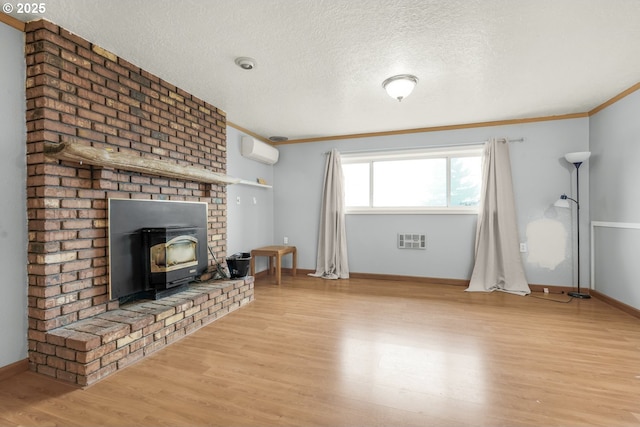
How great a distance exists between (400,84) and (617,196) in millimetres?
2822

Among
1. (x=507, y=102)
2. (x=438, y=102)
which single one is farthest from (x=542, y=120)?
(x=438, y=102)

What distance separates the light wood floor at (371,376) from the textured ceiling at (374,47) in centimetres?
236

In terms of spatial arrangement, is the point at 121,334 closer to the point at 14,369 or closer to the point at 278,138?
the point at 14,369

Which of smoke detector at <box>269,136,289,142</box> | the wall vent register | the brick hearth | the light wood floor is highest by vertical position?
smoke detector at <box>269,136,289,142</box>

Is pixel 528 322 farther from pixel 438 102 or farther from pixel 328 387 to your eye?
pixel 438 102

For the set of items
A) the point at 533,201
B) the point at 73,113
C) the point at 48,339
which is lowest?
the point at 48,339

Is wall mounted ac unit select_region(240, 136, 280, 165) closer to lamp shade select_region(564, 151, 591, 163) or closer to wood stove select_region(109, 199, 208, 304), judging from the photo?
wood stove select_region(109, 199, 208, 304)

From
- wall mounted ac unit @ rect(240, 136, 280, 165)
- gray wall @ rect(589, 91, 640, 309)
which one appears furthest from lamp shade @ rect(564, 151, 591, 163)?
wall mounted ac unit @ rect(240, 136, 280, 165)

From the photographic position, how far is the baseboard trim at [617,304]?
116 inches

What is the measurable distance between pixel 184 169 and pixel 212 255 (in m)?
1.14

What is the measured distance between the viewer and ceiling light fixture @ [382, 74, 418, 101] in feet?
8.94

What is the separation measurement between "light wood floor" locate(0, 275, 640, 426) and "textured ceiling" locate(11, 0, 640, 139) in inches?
92.9

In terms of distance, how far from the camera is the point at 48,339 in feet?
6.18

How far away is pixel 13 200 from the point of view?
6.22ft
